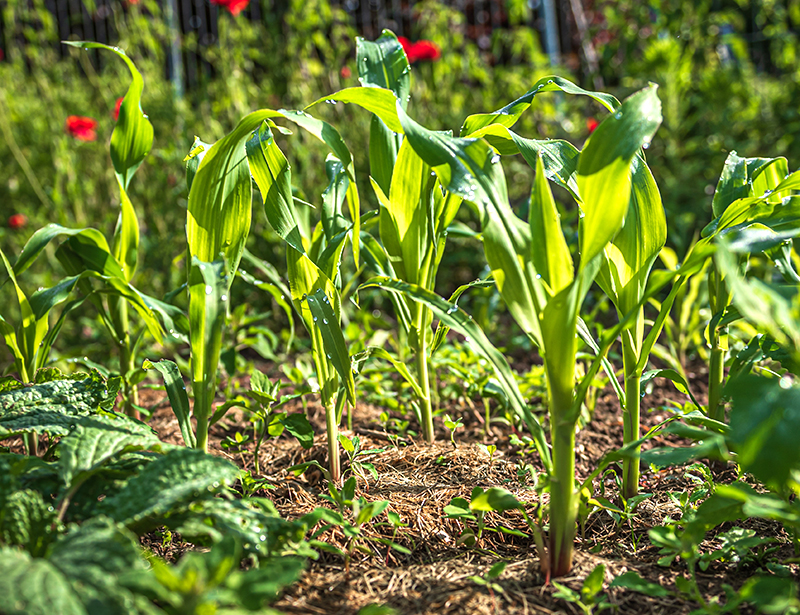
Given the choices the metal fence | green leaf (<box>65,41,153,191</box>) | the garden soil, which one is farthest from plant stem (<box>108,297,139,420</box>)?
the metal fence

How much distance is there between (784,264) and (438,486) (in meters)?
0.80

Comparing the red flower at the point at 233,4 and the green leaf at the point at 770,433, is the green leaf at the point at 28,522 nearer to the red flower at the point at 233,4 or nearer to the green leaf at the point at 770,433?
the green leaf at the point at 770,433

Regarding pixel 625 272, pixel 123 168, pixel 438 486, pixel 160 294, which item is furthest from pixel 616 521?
pixel 160 294

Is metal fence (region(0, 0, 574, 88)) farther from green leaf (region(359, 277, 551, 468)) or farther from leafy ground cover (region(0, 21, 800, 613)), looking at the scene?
green leaf (region(359, 277, 551, 468))

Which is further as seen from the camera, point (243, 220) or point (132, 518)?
point (243, 220)

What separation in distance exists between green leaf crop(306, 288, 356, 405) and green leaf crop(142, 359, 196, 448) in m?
0.27

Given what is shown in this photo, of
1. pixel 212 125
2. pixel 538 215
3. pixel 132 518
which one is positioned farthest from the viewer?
pixel 212 125

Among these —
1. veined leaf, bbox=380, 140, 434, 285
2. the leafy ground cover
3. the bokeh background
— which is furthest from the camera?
the bokeh background

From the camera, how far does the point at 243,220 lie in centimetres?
115

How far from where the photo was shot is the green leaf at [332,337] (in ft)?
3.66

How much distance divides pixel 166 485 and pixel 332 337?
1.31 feet

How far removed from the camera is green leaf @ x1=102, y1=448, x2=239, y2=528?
80cm

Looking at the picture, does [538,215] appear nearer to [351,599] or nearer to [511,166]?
[351,599]

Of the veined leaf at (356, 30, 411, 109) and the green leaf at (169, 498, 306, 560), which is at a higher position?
the veined leaf at (356, 30, 411, 109)
